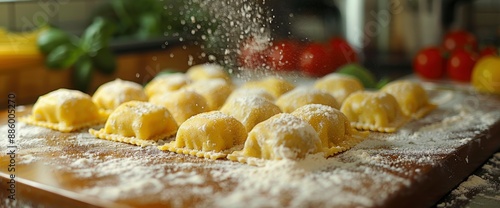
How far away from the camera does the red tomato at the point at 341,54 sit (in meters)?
2.74

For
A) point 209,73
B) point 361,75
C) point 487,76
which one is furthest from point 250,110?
point 487,76

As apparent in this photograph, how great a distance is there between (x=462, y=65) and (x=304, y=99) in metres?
1.15

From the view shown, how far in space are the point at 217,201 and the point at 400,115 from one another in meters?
0.88

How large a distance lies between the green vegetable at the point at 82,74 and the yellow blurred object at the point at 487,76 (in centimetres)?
155

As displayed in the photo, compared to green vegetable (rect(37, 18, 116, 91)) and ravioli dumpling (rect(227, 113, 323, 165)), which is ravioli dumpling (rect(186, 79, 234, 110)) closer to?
ravioli dumpling (rect(227, 113, 323, 165))

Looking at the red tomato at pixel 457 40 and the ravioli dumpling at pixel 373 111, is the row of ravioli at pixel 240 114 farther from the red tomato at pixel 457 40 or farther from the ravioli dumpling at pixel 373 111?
the red tomato at pixel 457 40

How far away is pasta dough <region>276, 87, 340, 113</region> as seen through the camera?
1744 millimetres

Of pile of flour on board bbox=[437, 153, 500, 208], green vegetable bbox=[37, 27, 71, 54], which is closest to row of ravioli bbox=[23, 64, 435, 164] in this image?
pile of flour on board bbox=[437, 153, 500, 208]

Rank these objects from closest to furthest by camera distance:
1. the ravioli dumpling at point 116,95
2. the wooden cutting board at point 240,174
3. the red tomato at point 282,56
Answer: the wooden cutting board at point 240,174, the red tomato at point 282,56, the ravioli dumpling at point 116,95

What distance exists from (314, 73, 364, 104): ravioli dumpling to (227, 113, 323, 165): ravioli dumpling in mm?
556

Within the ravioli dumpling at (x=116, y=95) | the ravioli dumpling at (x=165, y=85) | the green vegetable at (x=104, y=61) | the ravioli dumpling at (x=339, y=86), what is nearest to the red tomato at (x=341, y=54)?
the ravioli dumpling at (x=339, y=86)

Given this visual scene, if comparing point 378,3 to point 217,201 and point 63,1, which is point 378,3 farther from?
point 217,201

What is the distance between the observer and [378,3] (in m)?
3.05

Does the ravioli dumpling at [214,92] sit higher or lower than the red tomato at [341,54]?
lower
